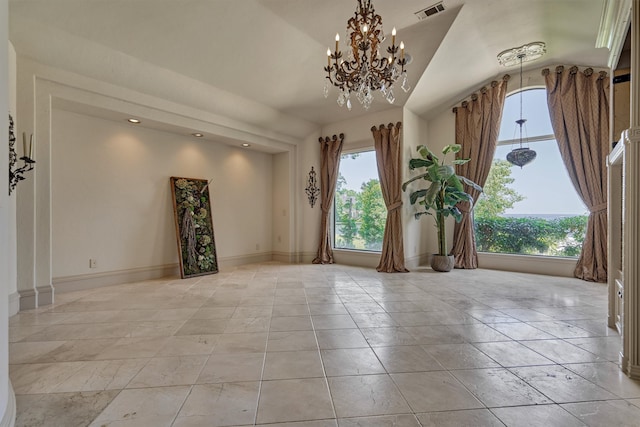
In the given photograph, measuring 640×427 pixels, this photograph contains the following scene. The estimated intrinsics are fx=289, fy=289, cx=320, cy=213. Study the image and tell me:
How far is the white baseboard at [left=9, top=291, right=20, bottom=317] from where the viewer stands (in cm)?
323

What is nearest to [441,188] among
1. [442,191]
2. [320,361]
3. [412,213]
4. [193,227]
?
[442,191]

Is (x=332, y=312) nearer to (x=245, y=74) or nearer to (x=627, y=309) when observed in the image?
(x=627, y=309)

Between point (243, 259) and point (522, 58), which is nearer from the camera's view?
point (522, 58)

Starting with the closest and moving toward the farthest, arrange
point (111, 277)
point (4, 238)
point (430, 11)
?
point (4, 238), point (430, 11), point (111, 277)

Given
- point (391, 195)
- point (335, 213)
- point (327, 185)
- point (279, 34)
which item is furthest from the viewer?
point (335, 213)

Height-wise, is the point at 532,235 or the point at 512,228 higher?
the point at 512,228

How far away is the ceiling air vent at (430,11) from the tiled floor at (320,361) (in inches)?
149

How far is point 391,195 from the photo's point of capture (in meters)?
5.93

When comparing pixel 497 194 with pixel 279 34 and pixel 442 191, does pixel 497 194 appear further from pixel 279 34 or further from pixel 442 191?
pixel 279 34

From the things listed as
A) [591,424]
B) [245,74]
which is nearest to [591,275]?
[591,424]

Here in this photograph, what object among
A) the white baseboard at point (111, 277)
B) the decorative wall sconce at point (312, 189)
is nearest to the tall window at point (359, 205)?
the decorative wall sconce at point (312, 189)

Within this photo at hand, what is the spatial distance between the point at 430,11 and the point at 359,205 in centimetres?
386

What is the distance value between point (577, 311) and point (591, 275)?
2233mm

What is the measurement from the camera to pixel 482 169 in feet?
19.8
